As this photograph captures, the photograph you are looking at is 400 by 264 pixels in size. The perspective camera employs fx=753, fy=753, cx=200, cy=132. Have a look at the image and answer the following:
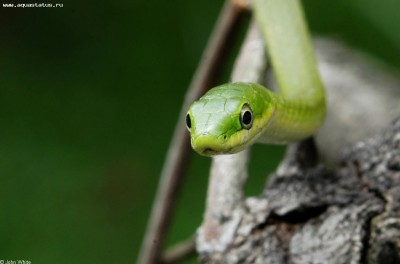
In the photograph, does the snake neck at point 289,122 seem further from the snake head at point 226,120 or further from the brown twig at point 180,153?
the brown twig at point 180,153

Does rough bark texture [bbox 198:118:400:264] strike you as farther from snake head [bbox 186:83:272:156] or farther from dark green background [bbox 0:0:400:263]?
dark green background [bbox 0:0:400:263]

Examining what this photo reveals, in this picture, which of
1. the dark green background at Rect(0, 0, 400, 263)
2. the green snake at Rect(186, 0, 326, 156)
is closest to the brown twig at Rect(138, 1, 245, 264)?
the green snake at Rect(186, 0, 326, 156)

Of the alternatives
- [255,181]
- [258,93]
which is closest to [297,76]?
[258,93]

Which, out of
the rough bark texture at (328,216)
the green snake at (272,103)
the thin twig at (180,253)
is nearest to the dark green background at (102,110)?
the thin twig at (180,253)

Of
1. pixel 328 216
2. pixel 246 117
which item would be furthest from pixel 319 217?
pixel 246 117

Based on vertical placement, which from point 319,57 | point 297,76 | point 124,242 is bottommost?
point 124,242

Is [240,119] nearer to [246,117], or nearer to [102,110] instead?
[246,117]

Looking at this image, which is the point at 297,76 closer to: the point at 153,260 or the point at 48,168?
the point at 153,260
